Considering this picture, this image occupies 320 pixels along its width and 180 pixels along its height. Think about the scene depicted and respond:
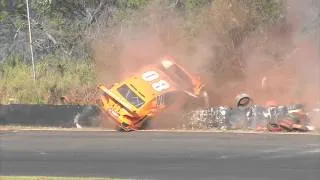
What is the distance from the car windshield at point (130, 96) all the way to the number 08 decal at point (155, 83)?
83 centimetres

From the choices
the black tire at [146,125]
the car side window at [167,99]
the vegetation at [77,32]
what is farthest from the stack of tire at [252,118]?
the vegetation at [77,32]

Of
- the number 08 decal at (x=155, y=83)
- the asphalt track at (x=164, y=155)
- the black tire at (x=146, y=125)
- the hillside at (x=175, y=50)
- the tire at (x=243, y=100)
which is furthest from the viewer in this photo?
the hillside at (x=175, y=50)

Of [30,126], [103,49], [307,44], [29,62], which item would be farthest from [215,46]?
[29,62]

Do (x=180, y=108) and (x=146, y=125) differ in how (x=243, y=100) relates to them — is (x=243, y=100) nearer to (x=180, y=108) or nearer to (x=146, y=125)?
(x=180, y=108)

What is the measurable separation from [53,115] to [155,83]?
423cm

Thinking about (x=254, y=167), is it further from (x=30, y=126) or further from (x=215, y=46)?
(x=215, y=46)

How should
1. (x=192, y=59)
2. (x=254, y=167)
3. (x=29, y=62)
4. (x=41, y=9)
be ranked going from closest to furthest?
1. (x=254, y=167)
2. (x=192, y=59)
3. (x=29, y=62)
4. (x=41, y=9)

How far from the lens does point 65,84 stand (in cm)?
2998

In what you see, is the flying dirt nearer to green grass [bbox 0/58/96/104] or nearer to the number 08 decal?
the number 08 decal

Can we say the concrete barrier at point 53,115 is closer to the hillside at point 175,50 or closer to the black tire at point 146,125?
the black tire at point 146,125

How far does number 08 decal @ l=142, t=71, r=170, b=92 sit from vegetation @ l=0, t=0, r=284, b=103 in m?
4.52

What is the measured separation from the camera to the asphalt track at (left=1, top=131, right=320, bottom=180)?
1257cm

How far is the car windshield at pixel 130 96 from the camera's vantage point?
22391mm

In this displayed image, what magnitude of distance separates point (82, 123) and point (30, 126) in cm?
206
